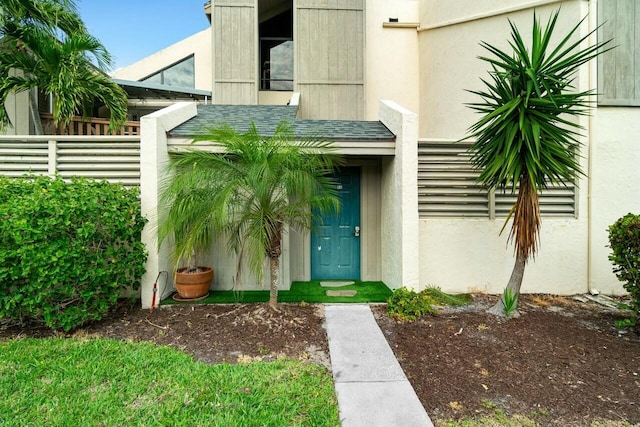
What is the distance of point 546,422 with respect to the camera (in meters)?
2.34

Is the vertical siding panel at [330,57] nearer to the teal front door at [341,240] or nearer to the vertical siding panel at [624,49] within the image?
the teal front door at [341,240]

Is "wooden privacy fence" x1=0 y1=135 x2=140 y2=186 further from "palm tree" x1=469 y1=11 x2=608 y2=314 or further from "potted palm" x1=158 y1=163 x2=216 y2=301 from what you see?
"palm tree" x1=469 y1=11 x2=608 y2=314

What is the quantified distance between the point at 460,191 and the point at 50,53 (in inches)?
307

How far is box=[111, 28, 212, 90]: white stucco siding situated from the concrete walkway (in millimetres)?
12187

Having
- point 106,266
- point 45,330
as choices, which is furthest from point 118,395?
point 45,330

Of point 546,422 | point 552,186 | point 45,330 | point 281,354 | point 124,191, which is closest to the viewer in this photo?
point 546,422

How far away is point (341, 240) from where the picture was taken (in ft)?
20.6

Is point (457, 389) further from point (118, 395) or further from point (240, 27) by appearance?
point (240, 27)

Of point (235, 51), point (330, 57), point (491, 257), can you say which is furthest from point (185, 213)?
point (330, 57)

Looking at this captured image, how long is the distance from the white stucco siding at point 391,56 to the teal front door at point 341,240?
3666 millimetres

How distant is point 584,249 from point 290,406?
563 cm

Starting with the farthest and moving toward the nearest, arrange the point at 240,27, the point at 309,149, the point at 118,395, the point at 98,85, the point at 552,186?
the point at 240,27
the point at 98,85
the point at 552,186
the point at 309,149
the point at 118,395

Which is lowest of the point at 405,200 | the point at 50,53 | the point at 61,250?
the point at 61,250

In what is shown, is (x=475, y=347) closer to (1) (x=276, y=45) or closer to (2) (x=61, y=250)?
(2) (x=61, y=250)
